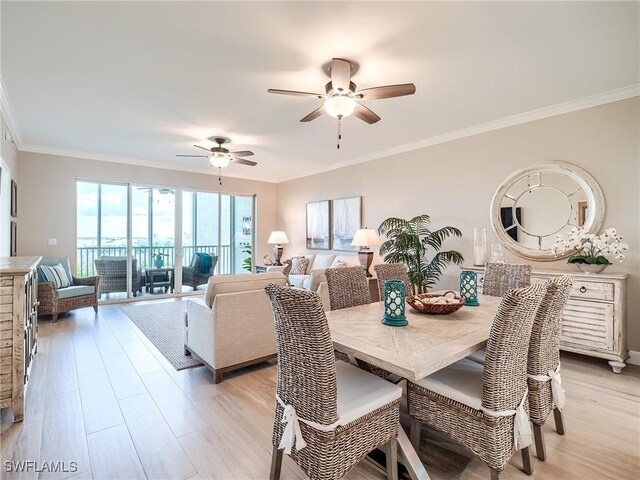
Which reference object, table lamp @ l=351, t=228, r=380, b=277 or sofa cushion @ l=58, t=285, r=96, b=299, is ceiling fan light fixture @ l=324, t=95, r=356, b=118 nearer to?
table lamp @ l=351, t=228, r=380, b=277

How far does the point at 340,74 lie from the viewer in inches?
99.0

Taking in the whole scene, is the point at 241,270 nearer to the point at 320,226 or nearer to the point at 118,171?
the point at 320,226

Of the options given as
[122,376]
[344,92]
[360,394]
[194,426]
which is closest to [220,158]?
[344,92]

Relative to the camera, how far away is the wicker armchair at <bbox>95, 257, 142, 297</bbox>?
577cm

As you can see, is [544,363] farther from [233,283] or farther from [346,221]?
[346,221]

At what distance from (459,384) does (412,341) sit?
1.26ft

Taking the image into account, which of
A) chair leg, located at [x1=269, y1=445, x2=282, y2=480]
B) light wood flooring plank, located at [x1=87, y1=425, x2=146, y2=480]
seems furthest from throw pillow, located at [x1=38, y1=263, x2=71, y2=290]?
chair leg, located at [x1=269, y1=445, x2=282, y2=480]

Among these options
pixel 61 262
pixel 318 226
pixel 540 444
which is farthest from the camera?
pixel 318 226

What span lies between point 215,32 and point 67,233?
16.4ft

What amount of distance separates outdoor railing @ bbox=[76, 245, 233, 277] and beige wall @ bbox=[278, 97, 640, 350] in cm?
280

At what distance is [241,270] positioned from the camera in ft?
25.3

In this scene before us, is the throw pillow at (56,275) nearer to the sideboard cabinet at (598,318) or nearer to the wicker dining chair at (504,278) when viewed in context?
the wicker dining chair at (504,278)

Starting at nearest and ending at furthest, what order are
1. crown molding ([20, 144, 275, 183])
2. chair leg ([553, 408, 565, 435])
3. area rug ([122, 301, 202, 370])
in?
1. chair leg ([553, 408, 565, 435])
2. area rug ([122, 301, 202, 370])
3. crown molding ([20, 144, 275, 183])

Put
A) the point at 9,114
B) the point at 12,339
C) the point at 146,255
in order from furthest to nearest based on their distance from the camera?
1. the point at 146,255
2. the point at 9,114
3. the point at 12,339
